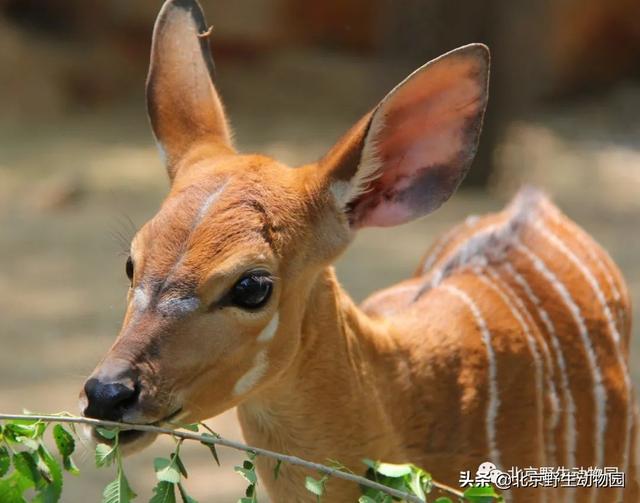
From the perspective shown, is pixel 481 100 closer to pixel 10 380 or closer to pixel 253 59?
pixel 10 380

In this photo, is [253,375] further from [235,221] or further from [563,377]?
[563,377]

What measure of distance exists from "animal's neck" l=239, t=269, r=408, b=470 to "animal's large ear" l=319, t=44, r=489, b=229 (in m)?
0.21

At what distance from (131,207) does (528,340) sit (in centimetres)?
493

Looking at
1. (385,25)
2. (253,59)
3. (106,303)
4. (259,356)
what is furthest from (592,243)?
(253,59)

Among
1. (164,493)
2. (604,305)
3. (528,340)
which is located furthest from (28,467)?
(604,305)

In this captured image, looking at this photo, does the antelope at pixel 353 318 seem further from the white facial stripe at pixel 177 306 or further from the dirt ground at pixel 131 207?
the dirt ground at pixel 131 207

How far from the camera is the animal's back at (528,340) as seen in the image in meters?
2.97

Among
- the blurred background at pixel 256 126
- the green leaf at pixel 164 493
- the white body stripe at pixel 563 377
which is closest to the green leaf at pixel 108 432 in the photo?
the green leaf at pixel 164 493

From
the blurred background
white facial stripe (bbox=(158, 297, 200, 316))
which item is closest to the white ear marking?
white facial stripe (bbox=(158, 297, 200, 316))

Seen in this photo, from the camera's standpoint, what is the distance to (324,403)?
2697 millimetres

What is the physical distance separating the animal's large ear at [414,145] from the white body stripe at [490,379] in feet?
1.55

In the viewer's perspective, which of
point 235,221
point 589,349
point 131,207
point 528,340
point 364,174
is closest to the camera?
point 235,221

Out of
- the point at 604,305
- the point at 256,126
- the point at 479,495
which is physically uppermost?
the point at 256,126

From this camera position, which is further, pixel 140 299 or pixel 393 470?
pixel 393 470
